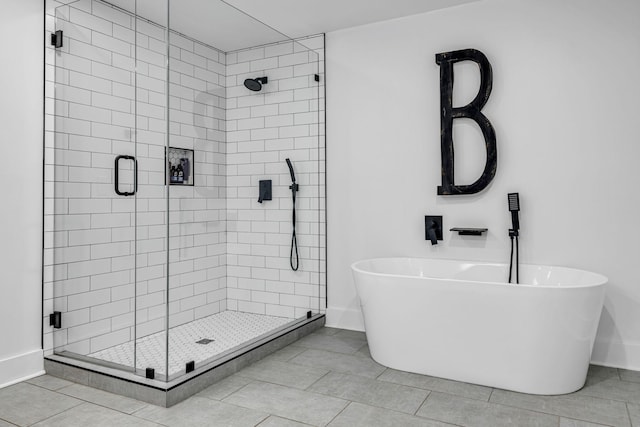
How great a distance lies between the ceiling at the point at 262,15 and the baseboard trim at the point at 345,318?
2336 mm

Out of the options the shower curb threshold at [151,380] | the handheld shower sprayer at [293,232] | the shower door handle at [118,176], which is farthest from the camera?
the handheld shower sprayer at [293,232]

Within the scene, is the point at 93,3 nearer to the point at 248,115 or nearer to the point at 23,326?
the point at 248,115

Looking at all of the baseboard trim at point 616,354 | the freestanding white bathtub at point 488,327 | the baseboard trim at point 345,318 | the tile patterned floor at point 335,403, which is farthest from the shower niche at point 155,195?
the baseboard trim at point 616,354

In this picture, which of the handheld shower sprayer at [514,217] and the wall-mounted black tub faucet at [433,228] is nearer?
the handheld shower sprayer at [514,217]

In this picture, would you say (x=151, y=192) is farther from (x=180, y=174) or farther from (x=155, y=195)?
(x=180, y=174)

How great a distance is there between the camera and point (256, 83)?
3.42 meters

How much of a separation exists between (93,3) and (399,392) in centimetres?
308

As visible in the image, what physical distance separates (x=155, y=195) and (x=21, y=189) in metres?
0.96

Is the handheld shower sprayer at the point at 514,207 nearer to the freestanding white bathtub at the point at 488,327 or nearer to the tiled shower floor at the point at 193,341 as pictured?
the freestanding white bathtub at the point at 488,327

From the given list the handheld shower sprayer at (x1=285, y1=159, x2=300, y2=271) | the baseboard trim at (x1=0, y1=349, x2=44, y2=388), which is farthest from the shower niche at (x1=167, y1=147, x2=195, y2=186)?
the baseboard trim at (x1=0, y1=349, x2=44, y2=388)

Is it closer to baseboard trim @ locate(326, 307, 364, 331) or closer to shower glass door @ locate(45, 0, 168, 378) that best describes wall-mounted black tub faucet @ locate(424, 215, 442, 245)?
baseboard trim @ locate(326, 307, 364, 331)

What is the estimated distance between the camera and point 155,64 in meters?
2.55

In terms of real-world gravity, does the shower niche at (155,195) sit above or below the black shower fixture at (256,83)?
below

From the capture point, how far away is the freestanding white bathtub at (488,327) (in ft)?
8.16
